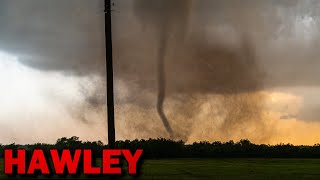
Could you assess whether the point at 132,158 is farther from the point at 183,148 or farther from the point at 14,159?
the point at 183,148

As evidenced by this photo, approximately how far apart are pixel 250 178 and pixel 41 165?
17425 mm

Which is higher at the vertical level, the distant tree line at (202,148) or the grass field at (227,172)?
the distant tree line at (202,148)

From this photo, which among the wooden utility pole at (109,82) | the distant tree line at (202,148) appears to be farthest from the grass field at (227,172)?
the distant tree line at (202,148)

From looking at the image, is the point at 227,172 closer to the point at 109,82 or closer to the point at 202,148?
the point at 109,82

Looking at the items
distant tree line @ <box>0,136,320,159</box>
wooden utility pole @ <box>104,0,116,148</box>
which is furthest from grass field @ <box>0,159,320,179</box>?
distant tree line @ <box>0,136,320,159</box>

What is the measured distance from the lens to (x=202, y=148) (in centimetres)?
11481

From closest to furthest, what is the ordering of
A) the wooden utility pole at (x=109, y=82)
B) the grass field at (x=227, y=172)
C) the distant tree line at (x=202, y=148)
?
the wooden utility pole at (x=109, y=82), the grass field at (x=227, y=172), the distant tree line at (x=202, y=148)

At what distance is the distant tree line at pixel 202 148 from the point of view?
103750 mm

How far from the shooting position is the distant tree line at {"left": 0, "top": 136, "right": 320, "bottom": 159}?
340 feet

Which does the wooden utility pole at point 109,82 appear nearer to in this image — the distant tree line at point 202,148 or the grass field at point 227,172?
the grass field at point 227,172

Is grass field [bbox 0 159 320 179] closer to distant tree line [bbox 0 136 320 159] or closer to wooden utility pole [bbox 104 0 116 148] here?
wooden utility pole [bbox 104 0 116 148]

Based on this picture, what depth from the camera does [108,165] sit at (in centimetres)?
2434

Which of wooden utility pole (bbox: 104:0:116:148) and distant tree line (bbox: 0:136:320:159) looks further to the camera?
distant tree line (bbox: 0:136:320:159)

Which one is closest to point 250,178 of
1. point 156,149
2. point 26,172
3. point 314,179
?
point 314,179
